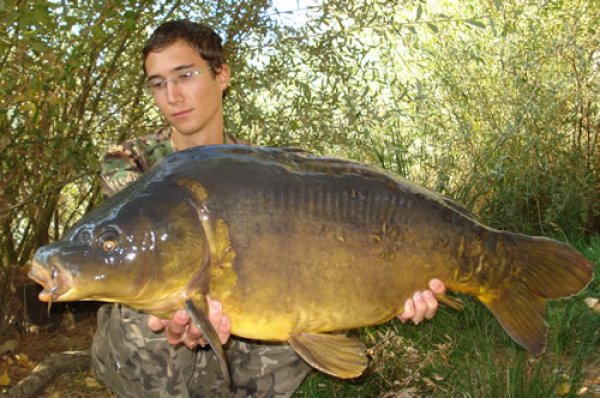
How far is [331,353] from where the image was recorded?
1541 mm

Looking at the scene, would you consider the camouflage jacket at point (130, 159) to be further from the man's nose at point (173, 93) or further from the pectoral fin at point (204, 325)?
the pectoral fin at point (204, 325)

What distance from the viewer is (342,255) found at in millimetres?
1501

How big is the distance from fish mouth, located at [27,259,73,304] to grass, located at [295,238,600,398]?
126 centimetres

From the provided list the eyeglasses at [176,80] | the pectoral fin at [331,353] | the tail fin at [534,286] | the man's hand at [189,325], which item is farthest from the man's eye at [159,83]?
the tail fin at [534,286]

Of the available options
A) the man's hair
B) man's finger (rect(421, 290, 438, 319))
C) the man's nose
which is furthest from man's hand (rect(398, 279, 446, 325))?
the man's hair

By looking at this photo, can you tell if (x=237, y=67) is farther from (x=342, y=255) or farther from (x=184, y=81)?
(x=342, y=255)

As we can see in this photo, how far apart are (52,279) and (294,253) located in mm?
471

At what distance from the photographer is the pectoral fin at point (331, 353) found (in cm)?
150

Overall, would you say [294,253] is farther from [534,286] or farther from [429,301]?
[534,286]

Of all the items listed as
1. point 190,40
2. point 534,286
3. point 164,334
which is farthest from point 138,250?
point 190,40

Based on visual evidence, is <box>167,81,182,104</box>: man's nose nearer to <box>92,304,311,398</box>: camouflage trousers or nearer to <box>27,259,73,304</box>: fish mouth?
<box>92,304,311,398</box>: camouflage trousers

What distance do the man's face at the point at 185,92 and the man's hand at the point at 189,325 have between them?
77cm

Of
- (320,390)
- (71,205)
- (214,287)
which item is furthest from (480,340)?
(71,205)

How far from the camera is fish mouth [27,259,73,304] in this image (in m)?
1.29
